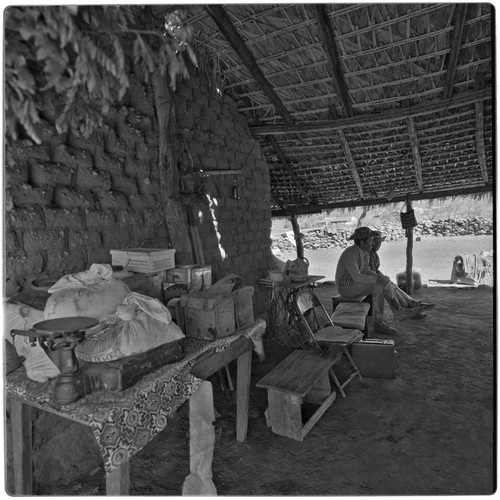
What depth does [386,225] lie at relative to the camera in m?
15.8

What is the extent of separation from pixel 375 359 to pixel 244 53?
3.19 metres

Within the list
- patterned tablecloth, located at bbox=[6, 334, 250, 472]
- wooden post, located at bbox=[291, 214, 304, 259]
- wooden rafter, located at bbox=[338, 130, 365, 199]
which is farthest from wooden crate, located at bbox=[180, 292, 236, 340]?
wooden post, located at bbox=[291, 214, 304, 259]

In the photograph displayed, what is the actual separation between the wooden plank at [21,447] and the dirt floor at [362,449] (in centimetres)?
27

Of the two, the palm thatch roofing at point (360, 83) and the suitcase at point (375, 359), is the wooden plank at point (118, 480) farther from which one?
the suitcase at point (375, 359)

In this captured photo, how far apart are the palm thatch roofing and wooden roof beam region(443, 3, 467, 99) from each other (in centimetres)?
1

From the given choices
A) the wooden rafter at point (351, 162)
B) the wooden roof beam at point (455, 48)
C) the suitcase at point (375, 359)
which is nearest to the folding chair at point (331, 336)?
the suitcase at point (375, 359)

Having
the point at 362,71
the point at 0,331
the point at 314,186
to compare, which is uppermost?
the point at 362,71

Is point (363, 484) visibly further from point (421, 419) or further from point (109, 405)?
point (109, 405)

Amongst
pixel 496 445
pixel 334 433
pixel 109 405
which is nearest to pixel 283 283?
pixel 334 433

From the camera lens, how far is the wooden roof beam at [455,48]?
3031mm

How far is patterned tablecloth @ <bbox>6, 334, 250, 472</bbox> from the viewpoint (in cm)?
152

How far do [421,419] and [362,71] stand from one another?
3237mm

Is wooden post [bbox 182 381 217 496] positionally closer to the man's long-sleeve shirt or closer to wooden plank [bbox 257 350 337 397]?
wooden plank [bbox 257 350 337 397]

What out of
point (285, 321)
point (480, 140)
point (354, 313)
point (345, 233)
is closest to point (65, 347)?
point (354, 313)
